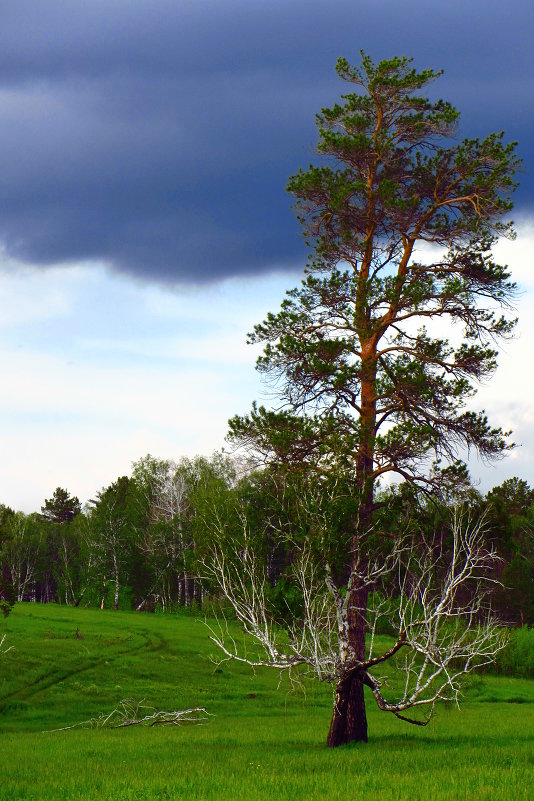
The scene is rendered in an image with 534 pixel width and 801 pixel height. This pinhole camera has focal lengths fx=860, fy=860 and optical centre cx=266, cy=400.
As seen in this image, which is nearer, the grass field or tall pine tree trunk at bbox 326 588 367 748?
the grass field

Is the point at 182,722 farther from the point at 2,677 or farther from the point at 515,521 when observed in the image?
the point at 515,521

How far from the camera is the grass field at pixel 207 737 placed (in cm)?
1614

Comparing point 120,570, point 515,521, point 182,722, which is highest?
point 515,521

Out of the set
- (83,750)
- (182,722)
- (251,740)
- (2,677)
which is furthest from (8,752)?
(2,677)

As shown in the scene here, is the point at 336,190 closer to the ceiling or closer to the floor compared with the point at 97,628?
closer to the ceiling

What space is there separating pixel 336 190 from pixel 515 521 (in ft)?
220

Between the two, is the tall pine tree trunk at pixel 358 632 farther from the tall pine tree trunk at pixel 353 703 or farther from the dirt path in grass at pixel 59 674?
the dirt path in grass at pixel 59 674

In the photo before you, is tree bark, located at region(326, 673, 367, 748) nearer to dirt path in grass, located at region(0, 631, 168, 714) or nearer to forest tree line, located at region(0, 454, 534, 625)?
dirt path in grass, located at region(0, 631, 168, 714)

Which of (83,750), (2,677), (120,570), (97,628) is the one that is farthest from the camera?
(120,570)

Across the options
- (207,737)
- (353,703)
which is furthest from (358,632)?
(207,737)

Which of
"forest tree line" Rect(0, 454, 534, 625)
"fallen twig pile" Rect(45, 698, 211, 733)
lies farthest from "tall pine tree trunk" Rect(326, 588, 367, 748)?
"forest tree line" Rect(0, 454, 534, 625)

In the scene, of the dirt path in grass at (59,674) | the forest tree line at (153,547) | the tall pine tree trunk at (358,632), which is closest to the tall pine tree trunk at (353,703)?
the tall pine tree trunk at (358,632)

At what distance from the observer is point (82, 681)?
145ft

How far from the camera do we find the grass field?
16141 millimetres
